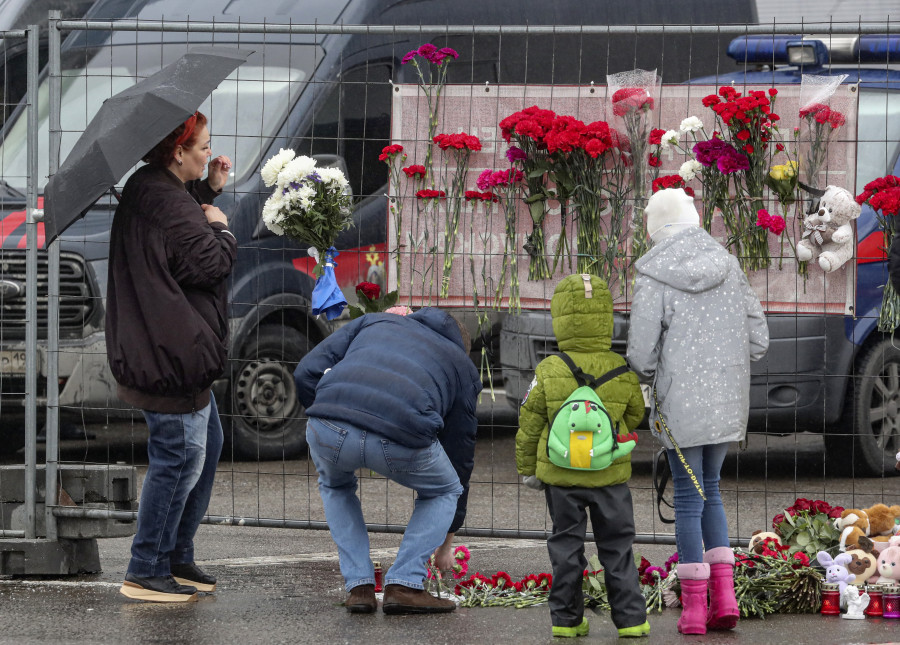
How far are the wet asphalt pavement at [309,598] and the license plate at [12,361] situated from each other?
0.76m

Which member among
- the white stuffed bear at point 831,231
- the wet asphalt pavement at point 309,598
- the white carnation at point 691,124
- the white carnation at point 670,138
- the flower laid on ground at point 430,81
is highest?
the flower laid on ground at point 430,81

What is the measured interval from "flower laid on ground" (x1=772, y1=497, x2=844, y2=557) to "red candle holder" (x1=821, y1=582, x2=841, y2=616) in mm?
299

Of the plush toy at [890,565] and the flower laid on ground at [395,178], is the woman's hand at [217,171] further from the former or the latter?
the plush toy at [890,565]

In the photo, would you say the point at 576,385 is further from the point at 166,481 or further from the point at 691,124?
the point at 166,481

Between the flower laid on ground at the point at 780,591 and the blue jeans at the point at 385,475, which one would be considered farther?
the flower laid on ground at the point at 780,591

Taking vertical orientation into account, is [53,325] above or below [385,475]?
above

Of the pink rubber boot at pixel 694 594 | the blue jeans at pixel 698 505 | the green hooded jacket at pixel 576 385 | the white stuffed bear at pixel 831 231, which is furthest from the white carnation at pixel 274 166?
the pink rubber boot at pixel 694 594

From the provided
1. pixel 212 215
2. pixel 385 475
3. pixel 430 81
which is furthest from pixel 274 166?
pixel 385 475

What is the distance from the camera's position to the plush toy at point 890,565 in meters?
5.44

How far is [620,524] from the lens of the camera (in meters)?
5.07

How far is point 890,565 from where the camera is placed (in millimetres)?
5449

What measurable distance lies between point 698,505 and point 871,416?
2131mm

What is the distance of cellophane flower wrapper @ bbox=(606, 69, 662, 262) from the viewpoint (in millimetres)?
6105

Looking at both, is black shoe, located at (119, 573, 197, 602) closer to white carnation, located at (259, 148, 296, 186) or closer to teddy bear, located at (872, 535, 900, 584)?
white carnation, located at (259, 148, 296, 186)
